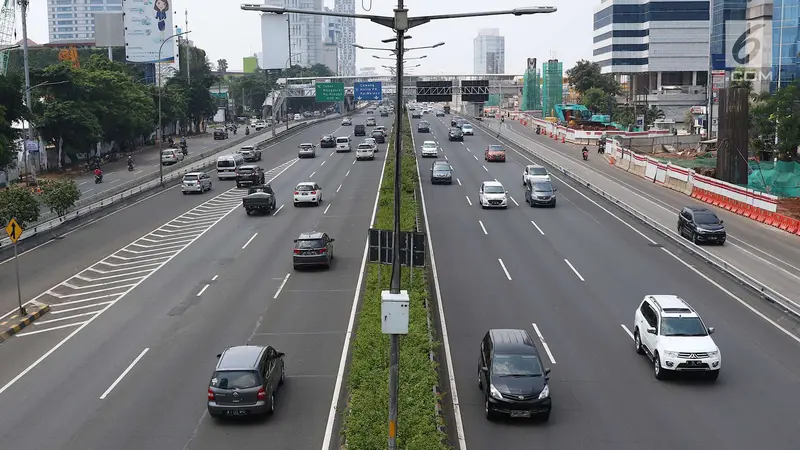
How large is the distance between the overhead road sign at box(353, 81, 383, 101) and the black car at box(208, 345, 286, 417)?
9975 centimetres

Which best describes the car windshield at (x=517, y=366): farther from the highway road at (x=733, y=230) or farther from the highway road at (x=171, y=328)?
the highway road at (x=733, y=230)

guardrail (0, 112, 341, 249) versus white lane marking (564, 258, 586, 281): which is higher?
guardrail (0, 112, 341, 249)

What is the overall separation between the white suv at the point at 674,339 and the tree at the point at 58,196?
32.9 metres

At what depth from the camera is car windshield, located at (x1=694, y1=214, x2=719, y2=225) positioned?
39.3m

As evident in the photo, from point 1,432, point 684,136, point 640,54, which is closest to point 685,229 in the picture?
point 1,432

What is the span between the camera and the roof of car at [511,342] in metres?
19.9

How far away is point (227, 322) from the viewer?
2747 cm

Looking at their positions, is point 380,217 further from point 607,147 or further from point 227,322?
point 607,147

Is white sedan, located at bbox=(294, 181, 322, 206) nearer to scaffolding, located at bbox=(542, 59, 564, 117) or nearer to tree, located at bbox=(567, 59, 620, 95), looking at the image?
scaffolding, located at bbox=(542, 59, 564, 117)

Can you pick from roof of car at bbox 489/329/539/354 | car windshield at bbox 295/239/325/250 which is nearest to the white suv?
roof of car at bbox 489/329/539/354

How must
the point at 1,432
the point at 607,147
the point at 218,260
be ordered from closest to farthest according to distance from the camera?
the point at 1,432 → the point at 218,260 → the point at 607,147

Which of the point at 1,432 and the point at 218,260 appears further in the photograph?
the point at 218,260

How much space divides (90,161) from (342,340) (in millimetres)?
65305

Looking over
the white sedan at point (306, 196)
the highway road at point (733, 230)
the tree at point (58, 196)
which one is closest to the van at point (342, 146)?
the highway road at point (733, 230)
